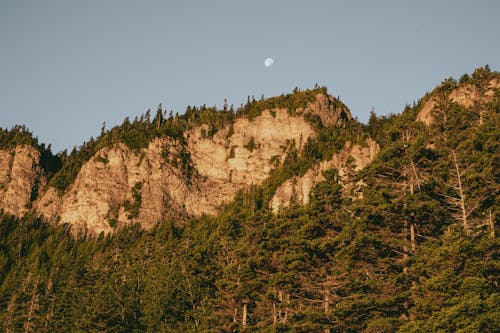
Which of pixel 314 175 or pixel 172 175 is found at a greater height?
pixel 172 175

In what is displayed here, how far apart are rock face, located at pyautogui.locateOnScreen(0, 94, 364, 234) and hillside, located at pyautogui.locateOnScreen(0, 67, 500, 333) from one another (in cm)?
109

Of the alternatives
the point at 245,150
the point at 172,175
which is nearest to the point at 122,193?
the point at 172,175

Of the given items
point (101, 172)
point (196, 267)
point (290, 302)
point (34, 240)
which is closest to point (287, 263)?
point (290, 302)

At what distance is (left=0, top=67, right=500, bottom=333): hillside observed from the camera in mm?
27094

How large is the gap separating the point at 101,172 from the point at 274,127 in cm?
6017

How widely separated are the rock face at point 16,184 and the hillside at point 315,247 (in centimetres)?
1121

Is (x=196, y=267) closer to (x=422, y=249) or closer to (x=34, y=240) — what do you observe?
(x=422, y=249)

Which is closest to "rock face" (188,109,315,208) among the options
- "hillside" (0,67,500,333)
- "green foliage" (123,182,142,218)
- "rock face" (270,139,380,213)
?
"hillside" (0,67,500,333)

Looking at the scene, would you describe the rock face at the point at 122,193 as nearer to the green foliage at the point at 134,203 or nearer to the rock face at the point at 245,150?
the green foliage at the point at 134,203

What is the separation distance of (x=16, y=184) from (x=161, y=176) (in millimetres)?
51712

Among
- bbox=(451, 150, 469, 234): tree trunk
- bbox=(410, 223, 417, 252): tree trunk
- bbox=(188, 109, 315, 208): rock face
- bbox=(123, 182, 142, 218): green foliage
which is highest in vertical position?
bbox=(188, 109, 315, 208): rock face

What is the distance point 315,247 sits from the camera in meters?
33.8

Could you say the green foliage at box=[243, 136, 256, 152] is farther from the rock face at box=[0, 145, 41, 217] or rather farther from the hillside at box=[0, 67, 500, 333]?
the rock face at box=[0, 145, 41, 217]

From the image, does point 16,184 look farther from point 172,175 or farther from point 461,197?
point 461,197
